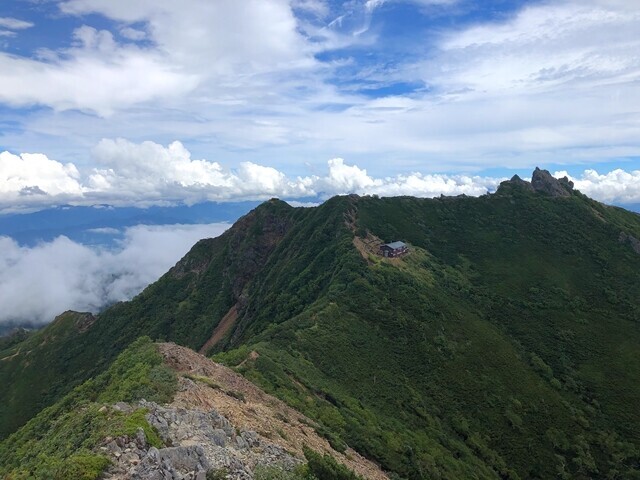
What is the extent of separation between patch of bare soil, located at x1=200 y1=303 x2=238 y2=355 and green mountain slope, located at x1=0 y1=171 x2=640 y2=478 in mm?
1383

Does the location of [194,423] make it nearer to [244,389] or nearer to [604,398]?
[244,389]

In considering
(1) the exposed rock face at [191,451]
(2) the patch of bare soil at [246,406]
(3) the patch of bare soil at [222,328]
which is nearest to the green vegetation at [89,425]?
(1) the exposed rock face at [191,451]

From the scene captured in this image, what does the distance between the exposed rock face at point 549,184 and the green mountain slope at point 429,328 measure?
102 centimetres

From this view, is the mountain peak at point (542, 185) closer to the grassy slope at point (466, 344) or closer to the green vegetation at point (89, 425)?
the grassy slope at point (466, 344)

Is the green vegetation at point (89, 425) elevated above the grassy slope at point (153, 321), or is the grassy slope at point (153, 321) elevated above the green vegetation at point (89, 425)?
the green vegetation at point (89, 425)

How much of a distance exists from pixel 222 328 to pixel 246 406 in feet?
350

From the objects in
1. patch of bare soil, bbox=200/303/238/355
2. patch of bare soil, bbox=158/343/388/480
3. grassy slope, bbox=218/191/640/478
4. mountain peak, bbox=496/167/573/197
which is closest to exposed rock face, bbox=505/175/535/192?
mountain peak, bbox=496/167/573/197

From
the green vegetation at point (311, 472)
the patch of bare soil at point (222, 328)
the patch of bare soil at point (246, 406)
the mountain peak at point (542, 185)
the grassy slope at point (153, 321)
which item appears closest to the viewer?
the green vegetation at point (311, 472)

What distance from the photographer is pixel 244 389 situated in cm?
4681

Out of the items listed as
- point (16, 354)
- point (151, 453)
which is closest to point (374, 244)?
point (151, 453)

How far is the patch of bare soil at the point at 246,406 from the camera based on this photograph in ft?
117

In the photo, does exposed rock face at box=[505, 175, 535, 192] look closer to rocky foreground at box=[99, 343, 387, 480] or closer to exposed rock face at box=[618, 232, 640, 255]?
exposed rock face at box=[618, 232, 640, 255]

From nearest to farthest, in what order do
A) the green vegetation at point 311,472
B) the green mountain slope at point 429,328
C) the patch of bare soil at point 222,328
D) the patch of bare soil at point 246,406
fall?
the green vegetation at point 311,472, the patch of bare soil at point 246,406, the green mountain slope at point 429,328, the patch of bare soil at point 222,328

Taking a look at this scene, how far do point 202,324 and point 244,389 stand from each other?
107 m
